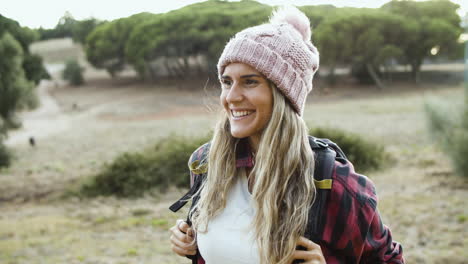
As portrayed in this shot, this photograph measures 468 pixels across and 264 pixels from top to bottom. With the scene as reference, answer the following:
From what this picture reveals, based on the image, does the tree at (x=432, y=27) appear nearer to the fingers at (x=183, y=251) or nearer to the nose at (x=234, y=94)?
the nose at (x=234, y=94)

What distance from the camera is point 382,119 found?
1695 centimetres

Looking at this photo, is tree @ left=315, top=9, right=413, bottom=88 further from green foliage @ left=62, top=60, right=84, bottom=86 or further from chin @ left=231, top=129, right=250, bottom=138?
chin @ left=231, top=129, right=250, bottom=138

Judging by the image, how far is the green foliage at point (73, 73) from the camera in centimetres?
2555

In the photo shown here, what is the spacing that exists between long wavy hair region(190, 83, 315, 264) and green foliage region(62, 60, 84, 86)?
1008 inches

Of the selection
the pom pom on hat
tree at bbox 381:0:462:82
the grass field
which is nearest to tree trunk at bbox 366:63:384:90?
tree at bbox 381:0:462:82

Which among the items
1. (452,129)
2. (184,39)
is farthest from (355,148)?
(184,39)

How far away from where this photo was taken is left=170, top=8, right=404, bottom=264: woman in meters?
A: 1.48

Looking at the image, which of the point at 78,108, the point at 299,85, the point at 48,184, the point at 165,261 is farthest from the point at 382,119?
the point at 78,108

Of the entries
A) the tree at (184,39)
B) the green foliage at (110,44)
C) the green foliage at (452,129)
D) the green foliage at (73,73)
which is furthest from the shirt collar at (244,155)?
the green foliage at (73,73)

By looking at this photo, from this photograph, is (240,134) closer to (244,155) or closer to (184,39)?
(244,155)

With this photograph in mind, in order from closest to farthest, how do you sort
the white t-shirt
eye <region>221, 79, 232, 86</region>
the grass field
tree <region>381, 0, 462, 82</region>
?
1. the white t-shirt
2. eye <region>221, 79, 232, 86</region>
3. the grass field
4. tree <region>381, 0, 462, 82</region>

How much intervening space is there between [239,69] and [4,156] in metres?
9.10

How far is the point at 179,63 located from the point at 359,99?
1360cm

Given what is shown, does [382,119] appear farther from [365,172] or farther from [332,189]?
[332,189]
